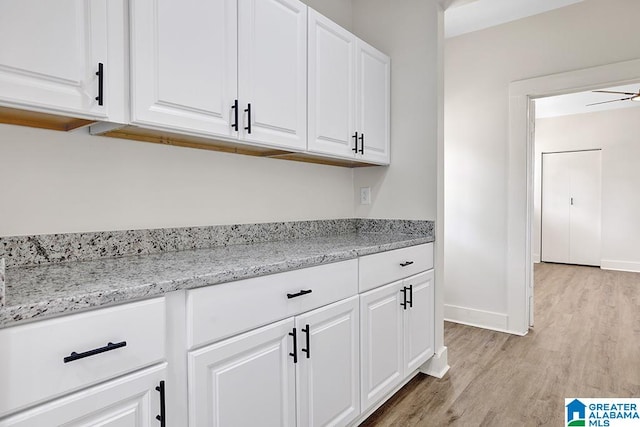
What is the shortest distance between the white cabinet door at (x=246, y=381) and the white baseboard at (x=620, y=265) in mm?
6693

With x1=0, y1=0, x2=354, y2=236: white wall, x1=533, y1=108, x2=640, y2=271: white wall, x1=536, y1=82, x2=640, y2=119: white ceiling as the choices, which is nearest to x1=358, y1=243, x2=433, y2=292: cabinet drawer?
x1=0, y1=0, x2=354, y2=236: white wall

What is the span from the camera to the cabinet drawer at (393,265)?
1774mm

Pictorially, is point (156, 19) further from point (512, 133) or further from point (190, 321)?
point (512, 133)

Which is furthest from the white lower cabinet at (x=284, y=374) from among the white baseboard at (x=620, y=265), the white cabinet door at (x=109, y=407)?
the white baseboard at (x=620, y=265)

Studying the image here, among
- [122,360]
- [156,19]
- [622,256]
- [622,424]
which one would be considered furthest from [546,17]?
[622,256]

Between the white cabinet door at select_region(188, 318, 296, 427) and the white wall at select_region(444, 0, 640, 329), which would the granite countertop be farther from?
the white wall at select_region(444, 0, 640, 329)

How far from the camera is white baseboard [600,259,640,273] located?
232 inches

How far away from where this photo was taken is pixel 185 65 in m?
1.35

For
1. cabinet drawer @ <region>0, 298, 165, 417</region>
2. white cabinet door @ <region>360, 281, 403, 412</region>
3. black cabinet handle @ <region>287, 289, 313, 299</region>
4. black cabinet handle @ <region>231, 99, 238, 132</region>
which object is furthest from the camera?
white cabinet door @ <region>360, 281, 403, 412</region>

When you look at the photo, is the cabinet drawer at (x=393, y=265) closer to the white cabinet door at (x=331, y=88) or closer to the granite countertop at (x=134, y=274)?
the granite countertop at (x=134, y=274)

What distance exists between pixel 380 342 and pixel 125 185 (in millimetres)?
1351

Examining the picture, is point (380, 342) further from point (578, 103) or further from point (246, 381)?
point (578, 103)

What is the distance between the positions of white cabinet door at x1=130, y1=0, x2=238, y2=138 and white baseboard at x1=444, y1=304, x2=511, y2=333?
2.80 metres

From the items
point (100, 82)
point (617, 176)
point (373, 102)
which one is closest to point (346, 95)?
point (373, 102)
